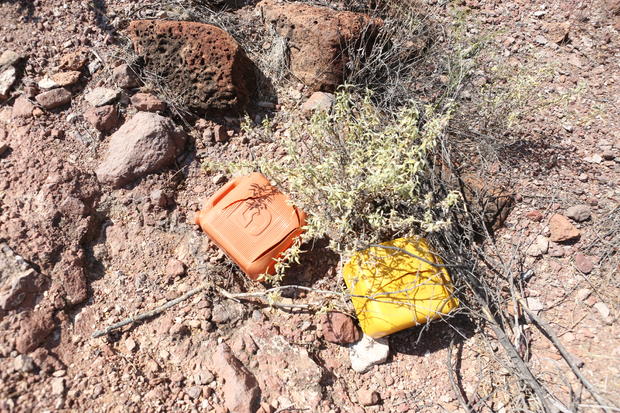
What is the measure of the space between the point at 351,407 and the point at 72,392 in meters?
1.19

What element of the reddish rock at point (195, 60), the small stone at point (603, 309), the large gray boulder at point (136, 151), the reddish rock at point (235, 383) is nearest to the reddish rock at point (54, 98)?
the large gray boulder at point (136, 151)

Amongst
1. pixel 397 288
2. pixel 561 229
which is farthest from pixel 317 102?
pixel 561 229

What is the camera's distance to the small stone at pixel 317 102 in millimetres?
2465

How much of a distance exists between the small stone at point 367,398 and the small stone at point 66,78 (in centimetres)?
222

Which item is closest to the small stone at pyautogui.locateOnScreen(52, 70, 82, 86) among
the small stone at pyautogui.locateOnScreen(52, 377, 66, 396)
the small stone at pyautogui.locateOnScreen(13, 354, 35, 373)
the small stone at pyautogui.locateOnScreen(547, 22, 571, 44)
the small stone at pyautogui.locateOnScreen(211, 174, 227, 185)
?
the small stone at pyautogui.locateOnScreen(211, 174, 227, 185)

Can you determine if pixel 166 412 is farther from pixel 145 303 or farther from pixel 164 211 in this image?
pixel 164 211

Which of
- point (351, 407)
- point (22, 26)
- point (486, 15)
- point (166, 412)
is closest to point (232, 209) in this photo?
point (166, 412)

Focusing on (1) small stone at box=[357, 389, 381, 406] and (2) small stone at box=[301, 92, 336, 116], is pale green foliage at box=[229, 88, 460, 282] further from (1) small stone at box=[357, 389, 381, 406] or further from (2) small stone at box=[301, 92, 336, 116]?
(1) small stone at box=[357, 389, 381, 406]

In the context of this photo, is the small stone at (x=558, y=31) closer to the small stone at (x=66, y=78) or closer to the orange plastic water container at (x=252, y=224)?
the orange plastic water container at (x=252, y=224)

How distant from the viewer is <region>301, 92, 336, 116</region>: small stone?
97.0 inches

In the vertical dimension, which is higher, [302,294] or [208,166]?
[208,166]

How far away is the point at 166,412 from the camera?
1806 mm

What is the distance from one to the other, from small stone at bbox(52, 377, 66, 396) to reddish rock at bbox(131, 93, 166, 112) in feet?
4.55

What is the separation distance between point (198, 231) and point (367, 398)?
116 centimetres
